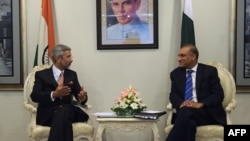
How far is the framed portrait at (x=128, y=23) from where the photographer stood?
16.2 feet

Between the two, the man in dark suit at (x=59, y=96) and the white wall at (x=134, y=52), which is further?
the white wall at (x=134, y=52)

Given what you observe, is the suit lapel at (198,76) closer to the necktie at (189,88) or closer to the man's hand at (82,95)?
the necktie at (189,88)

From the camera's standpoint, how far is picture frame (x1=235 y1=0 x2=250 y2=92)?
4820mm

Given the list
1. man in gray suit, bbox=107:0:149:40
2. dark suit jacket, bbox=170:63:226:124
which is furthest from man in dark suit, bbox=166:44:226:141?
man in gray suit, bbox=107:0:149:40

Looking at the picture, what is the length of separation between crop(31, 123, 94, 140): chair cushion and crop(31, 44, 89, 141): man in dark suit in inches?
2.6

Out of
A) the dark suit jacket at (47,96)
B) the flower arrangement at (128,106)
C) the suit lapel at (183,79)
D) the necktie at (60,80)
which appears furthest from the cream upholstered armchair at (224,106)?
the necktie at (60,80)

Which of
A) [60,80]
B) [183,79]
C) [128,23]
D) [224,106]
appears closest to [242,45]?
[224,106]

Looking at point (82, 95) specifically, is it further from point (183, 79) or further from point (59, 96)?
point (183, 79)

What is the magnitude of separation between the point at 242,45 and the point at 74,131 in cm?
221

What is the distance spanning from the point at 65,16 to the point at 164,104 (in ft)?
5.28

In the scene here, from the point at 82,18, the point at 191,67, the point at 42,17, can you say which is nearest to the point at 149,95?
the point at 191,67

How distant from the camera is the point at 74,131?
410 cm

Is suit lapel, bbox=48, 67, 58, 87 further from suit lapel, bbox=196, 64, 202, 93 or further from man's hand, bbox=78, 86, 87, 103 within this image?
suit lapel, bbox=196, 64, 202, 93

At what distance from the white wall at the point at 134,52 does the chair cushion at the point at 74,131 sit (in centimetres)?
93
